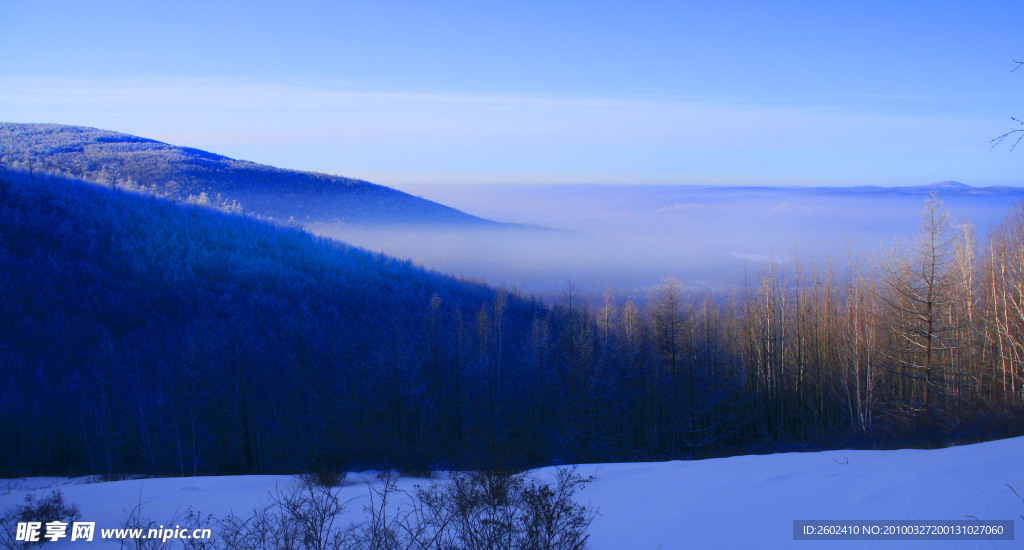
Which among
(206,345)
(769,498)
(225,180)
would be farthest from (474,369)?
(225,180)

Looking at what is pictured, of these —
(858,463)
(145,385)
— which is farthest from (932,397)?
(145,385)

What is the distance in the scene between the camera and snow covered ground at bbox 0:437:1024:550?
19.0 ft

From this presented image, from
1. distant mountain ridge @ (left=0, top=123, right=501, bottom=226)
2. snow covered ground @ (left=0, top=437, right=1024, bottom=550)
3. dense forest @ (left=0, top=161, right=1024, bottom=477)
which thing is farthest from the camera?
distant mountain ridge @ (left=0, top=123, right=501, bottom=226)

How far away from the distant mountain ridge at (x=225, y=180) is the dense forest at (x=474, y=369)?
198 ft

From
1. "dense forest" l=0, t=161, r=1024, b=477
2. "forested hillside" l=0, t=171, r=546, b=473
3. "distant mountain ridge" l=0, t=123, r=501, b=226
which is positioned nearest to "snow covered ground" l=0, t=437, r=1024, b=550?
"dense forest" l=0, t=161, r=1024, b=477

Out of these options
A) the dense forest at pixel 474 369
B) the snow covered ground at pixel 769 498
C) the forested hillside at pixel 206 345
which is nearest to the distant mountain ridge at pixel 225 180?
the forested hillside at pixel 206 345

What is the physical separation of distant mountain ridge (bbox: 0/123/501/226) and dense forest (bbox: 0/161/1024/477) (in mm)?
60234

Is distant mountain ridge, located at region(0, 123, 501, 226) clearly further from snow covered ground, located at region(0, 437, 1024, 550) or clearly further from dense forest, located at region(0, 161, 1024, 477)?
snow covered ground, located at region(0, 437, 1024, 550)

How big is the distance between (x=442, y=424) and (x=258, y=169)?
119915mm

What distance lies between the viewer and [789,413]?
3328 centimetres

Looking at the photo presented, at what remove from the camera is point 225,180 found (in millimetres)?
121562

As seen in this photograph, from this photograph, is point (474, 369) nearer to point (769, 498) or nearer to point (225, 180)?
point (769, 498)

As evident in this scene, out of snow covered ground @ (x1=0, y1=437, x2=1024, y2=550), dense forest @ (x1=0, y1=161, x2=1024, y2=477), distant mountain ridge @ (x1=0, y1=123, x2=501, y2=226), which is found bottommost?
dense forest @ (x1=0, y1=161, x2=1024, y2=477)

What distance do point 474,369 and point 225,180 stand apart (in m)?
108
